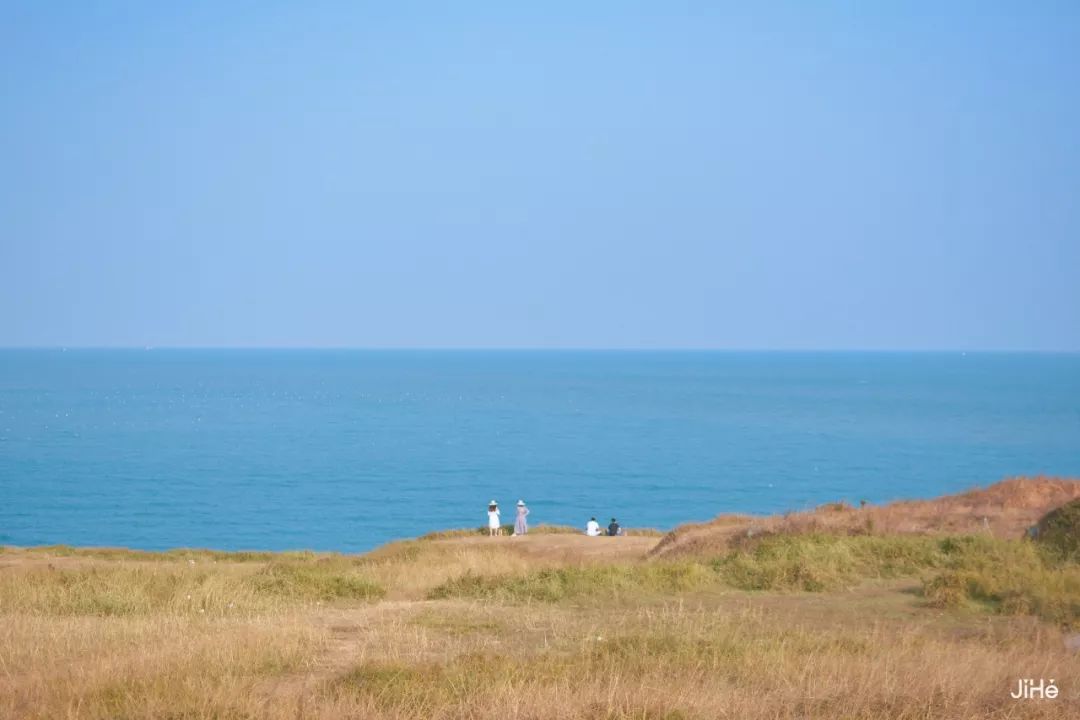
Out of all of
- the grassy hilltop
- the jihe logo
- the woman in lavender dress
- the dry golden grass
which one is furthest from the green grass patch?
the woman in lavender dress

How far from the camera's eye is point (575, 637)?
1323 centimetres

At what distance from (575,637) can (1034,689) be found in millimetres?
5161

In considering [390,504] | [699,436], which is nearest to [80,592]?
[390,504]

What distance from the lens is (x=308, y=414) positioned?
506 ft

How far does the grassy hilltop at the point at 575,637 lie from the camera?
32.1ft

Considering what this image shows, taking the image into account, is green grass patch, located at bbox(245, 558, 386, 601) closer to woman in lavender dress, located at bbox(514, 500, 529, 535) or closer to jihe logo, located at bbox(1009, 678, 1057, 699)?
jihe logo, located at bbox(1009, 678, 1057, 699)

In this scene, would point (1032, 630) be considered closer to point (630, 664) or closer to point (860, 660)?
point (860, 660)

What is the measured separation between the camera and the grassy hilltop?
9.78 m

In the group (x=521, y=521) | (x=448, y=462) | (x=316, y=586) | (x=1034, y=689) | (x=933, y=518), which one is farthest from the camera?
(x=448, y=462)

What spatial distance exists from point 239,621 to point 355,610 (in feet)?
7.19

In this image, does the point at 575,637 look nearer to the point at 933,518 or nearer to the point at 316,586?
the point at 316,586

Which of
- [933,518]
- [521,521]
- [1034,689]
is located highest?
[933,518]

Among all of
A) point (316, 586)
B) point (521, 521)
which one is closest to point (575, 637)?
point (316, 586)

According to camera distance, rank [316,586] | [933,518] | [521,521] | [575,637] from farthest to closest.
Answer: [521,521], [933,518], [316,586], [575,637]
